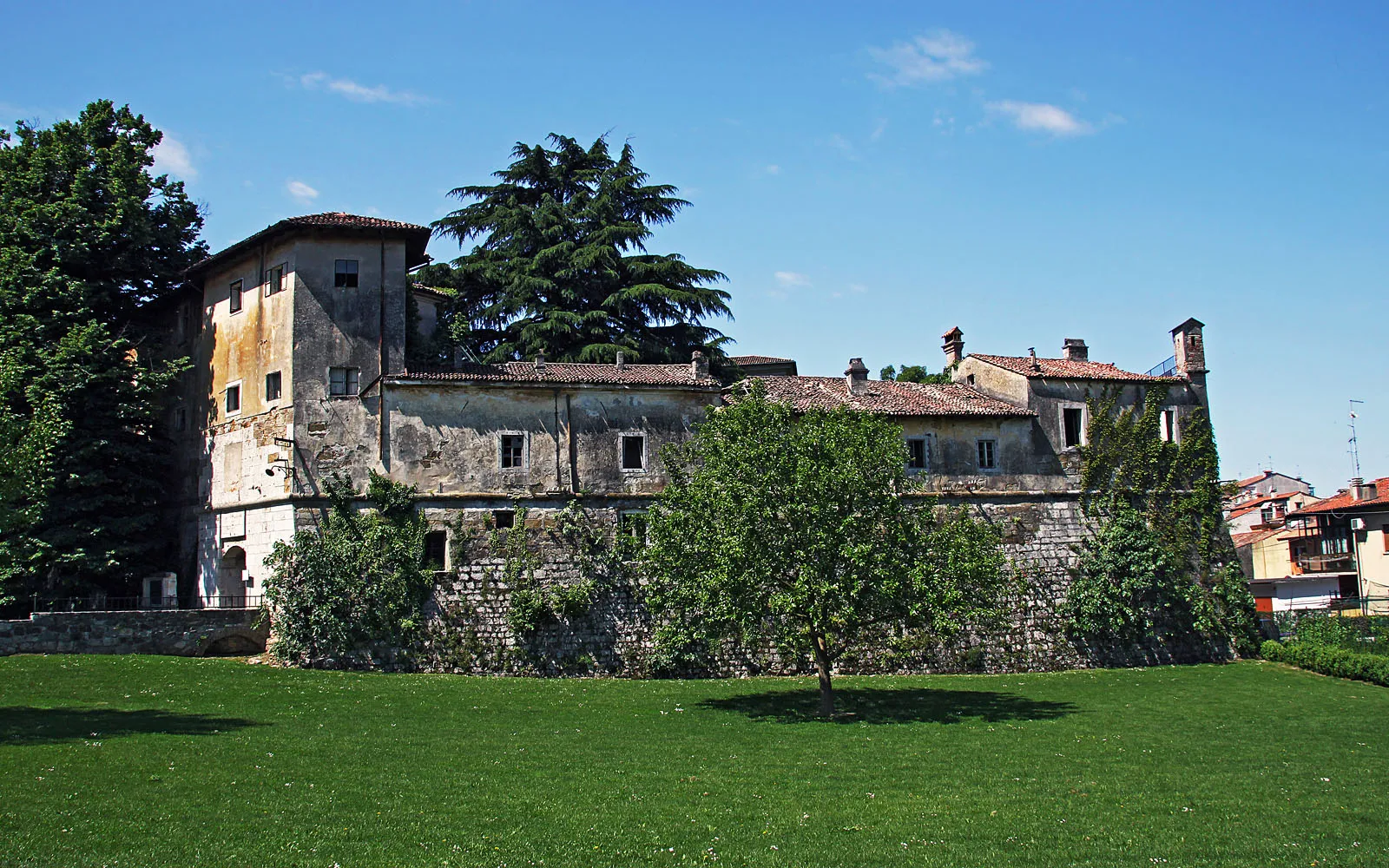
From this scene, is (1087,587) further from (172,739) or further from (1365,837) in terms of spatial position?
(172,739)

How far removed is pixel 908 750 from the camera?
68.0ft

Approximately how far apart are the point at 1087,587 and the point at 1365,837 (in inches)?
934

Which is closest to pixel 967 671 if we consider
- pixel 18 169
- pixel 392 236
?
pixel 392 236

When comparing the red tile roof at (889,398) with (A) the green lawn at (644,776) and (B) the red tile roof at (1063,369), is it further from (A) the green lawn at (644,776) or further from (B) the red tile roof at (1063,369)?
(A) the green lawn at (644,776)

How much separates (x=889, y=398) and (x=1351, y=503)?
29872 mm

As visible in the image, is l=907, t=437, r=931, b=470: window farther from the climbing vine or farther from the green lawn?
the green lawn

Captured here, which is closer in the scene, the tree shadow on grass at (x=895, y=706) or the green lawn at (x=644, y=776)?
the green lawn at (x=644, y=776)

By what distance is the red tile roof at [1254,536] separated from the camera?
61.7 meters

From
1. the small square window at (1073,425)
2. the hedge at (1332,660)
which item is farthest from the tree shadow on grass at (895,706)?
the hedge at (1332,660)

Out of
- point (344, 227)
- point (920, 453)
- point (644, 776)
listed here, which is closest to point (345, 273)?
point (344, 227)

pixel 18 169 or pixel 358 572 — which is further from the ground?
pixel 18 169

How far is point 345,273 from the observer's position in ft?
116

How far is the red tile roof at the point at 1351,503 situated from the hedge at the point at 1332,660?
17.7 meters

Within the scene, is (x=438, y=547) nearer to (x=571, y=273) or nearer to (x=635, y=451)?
(x=635, y=451)
